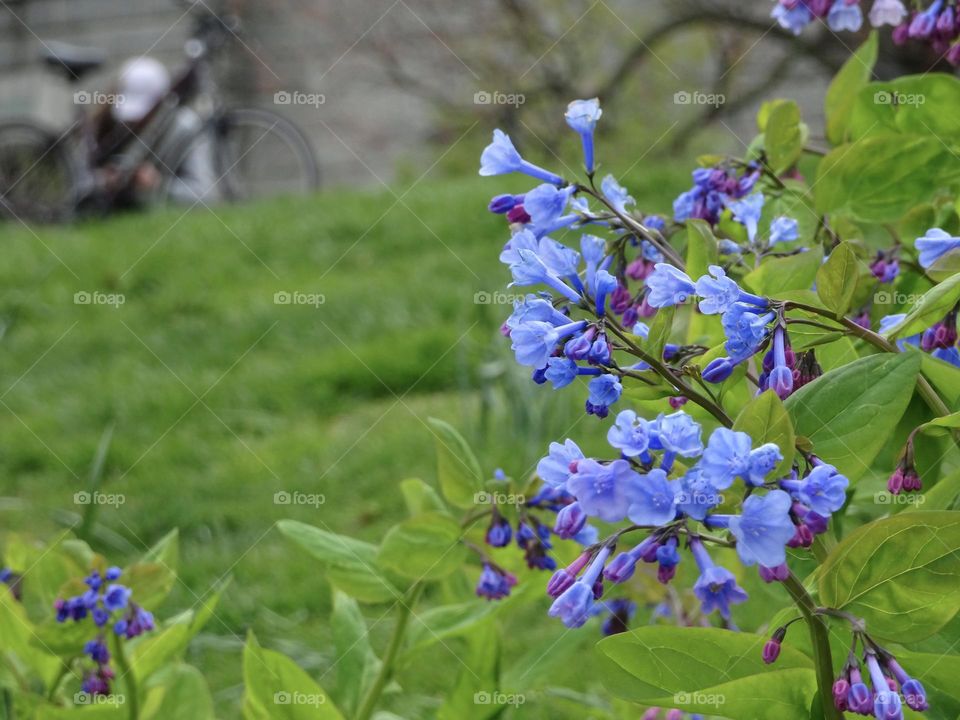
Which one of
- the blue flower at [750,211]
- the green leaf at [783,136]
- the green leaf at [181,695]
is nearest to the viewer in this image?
the blue flower at [750,211]

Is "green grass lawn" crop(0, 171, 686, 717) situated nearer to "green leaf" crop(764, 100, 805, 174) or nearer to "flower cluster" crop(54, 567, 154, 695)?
"flower cluster" crop(54, 567, 154, 695)

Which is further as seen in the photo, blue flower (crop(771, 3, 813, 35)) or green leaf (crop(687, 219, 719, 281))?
blue flower (crop(771, 3, 813, 35))

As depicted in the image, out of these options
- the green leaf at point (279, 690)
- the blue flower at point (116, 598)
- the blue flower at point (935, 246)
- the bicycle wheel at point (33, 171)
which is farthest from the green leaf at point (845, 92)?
the bicycle wheel at point (33, 171)

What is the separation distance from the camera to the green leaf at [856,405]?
0.89m

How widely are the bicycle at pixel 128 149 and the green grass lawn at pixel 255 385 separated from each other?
221 centimetres

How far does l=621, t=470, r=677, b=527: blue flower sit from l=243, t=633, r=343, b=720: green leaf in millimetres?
599

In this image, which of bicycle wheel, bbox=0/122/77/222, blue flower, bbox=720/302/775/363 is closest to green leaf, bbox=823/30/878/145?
blue flower, bbox=720/302/775/363

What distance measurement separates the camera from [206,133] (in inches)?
288

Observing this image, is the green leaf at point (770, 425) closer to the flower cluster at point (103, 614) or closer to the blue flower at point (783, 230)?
the blue flower at point (783, 230)

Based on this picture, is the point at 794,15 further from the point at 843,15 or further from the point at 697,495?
the point at 697,495

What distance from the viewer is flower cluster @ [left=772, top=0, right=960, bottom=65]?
4.25ft

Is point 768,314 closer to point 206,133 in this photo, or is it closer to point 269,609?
point 269,609

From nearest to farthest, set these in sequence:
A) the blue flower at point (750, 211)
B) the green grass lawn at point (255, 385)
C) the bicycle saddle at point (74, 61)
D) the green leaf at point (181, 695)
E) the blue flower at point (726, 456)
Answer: the blue flower at point (726, 456), the blue flower at point (750, 211), the green leaf at point (181, 695), the green grass lawn at point (255, 385), the bicycle saddle at point (74, 61)

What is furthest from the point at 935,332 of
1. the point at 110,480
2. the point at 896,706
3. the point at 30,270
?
the point at 30,270
